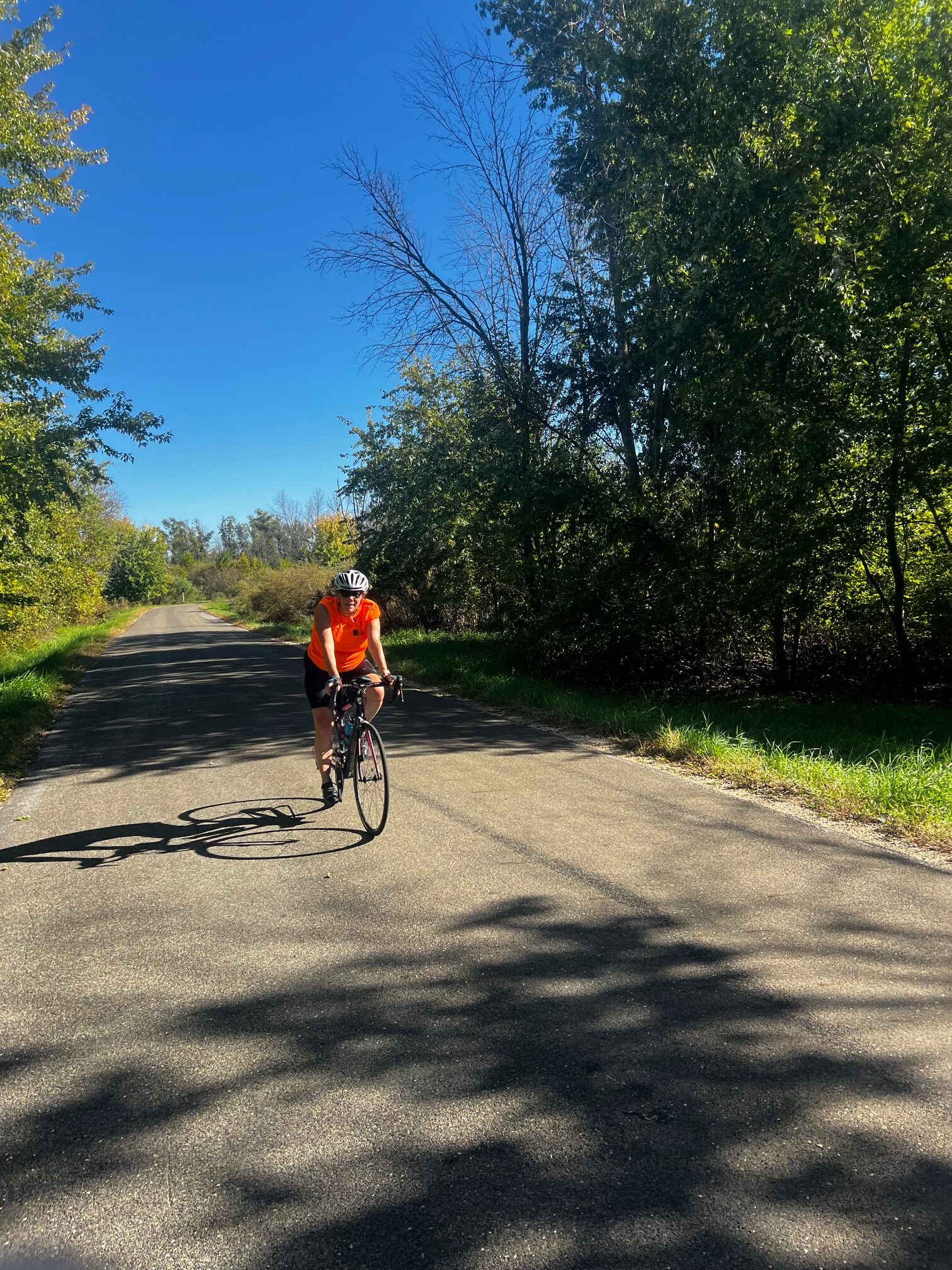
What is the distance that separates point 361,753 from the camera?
5859mm

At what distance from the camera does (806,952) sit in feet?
12.1

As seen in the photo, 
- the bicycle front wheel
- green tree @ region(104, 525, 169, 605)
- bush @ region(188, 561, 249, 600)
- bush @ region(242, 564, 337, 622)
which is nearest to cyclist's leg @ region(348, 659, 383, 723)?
the bicycle front wheel

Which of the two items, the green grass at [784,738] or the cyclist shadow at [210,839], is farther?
the green grass at [784,738]

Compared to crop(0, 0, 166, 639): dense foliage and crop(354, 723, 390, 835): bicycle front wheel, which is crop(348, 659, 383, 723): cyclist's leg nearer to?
crop(354, 723, 390, 835): bicycle front wheel

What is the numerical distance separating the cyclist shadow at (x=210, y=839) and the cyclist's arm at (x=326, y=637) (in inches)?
47.0

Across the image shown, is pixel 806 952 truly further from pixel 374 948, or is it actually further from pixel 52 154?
pixel 52 154

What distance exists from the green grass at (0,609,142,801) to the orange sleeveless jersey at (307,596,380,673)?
3.61 meters

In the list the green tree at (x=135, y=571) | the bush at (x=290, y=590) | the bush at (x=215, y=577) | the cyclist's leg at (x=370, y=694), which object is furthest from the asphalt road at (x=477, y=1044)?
the bush at (x=215, y=577)

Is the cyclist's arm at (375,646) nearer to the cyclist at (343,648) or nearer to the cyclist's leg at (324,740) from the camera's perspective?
the cyclist at (343,648)

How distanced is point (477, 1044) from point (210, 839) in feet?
10.9

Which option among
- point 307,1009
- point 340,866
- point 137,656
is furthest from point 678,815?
point 137,656

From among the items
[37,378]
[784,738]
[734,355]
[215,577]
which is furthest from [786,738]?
[215,577]

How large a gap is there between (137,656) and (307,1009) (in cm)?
2143

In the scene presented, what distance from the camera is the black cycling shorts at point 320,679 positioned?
6016 millimetres
